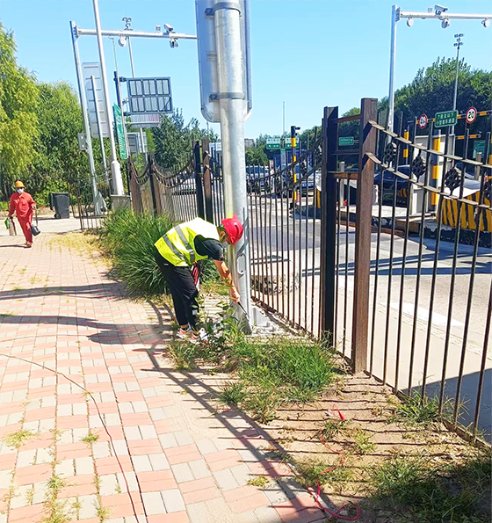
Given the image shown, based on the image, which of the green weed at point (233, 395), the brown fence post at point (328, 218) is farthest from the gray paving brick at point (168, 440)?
the brown fence post at point (328, 218)

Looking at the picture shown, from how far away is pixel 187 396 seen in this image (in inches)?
137

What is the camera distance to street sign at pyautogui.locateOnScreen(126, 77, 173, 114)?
16531mm

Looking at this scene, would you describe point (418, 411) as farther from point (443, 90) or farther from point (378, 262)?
point (443, 90)

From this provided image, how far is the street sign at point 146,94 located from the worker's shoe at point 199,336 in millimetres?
14197

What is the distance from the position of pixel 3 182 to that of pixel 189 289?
78.2ft

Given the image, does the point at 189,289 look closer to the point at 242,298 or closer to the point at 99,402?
the point at 242,298

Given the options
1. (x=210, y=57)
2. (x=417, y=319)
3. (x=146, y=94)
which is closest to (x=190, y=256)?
(x=210, y=57)

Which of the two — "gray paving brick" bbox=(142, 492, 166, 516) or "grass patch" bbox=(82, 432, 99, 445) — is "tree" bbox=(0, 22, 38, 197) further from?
"gray paving brick" bbox=(142, 492, 166, 516)

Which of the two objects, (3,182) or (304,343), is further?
(3,182)

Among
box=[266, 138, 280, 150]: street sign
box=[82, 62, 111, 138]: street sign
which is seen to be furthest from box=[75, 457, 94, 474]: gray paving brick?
box=[266, 138, 280, 150]: street sign

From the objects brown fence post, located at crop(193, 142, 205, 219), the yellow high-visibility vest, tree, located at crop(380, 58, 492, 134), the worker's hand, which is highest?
tree, located at crop(380, 58, 492, 134)

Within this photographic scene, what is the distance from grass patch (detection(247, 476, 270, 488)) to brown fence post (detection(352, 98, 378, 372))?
1.43 m

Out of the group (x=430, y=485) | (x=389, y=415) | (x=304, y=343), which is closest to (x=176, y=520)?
(x=430, y=485)

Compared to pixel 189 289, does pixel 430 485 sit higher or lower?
lower
